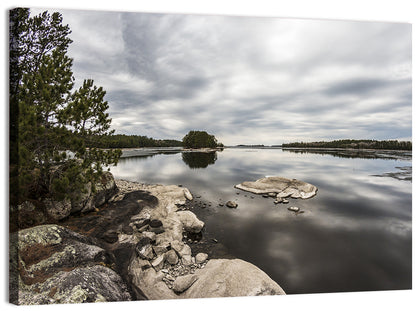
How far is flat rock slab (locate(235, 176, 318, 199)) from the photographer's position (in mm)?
9102

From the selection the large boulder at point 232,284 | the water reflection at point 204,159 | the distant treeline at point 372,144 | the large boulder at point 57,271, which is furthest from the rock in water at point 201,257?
the water reflection at point 204,159

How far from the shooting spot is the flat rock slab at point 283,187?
9.10 meters

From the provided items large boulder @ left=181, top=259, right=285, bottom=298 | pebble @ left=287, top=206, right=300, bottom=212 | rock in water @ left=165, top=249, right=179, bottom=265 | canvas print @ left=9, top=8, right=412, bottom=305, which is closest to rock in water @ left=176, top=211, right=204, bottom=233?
canvas print @ left=9, top=8, right=412, bottom=305

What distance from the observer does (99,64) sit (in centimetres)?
445

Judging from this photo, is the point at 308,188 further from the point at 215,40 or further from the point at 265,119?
the point at 215,40

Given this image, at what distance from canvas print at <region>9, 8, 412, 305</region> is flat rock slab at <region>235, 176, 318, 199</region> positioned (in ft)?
9.37

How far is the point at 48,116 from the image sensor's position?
3.61 m

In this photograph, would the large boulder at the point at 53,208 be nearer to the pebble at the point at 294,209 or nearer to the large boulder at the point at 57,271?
the large boulder at the point at 57,271

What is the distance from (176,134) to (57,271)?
4598 mm

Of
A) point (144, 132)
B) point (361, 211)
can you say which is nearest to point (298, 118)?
point (361, 211)

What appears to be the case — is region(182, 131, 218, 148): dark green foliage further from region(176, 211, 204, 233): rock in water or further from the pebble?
the pebble

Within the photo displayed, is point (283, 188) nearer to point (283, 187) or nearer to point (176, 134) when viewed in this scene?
point (283, 187)

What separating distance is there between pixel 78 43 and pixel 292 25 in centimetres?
545

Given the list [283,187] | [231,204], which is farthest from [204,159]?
[231,204]
